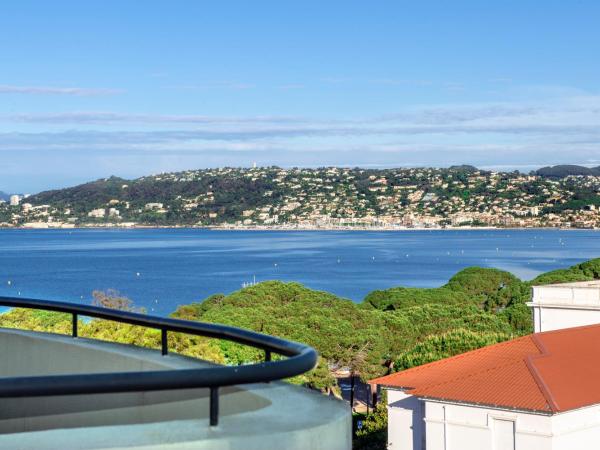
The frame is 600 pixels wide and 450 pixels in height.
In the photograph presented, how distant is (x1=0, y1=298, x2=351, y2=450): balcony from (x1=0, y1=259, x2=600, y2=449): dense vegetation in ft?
80.9

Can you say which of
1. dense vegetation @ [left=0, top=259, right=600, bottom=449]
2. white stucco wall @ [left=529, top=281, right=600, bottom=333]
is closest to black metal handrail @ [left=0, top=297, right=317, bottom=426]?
dense vegetation @ [left=0, top=259, right=600, bottom=449]

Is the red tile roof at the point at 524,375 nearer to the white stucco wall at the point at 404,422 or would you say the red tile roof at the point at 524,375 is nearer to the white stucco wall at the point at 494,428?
the white stucco wall at the point at 494,428

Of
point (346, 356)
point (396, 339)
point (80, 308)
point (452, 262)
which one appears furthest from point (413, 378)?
point (452, 262)

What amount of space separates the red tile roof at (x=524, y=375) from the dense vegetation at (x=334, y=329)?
12.8 feet

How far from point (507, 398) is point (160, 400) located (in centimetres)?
2040

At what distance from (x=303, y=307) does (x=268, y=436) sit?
43.7 meters

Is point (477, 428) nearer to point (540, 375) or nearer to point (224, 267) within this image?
point (540, 375)

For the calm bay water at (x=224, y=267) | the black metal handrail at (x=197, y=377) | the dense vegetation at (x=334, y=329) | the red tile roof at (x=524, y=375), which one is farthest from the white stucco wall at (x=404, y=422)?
the calm bay water at (x=224, y=267)

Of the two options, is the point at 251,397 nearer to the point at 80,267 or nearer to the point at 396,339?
the point at 396,339

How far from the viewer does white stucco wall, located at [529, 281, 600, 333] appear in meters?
31.8

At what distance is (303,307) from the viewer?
4647cm

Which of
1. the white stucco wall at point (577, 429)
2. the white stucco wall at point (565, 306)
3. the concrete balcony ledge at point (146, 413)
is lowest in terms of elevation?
the white stucco wall at point (577, 429)

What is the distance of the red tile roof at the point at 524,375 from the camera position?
76.1ft

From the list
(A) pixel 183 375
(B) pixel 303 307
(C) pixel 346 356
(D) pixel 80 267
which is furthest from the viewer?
(D) pixel 80 267
